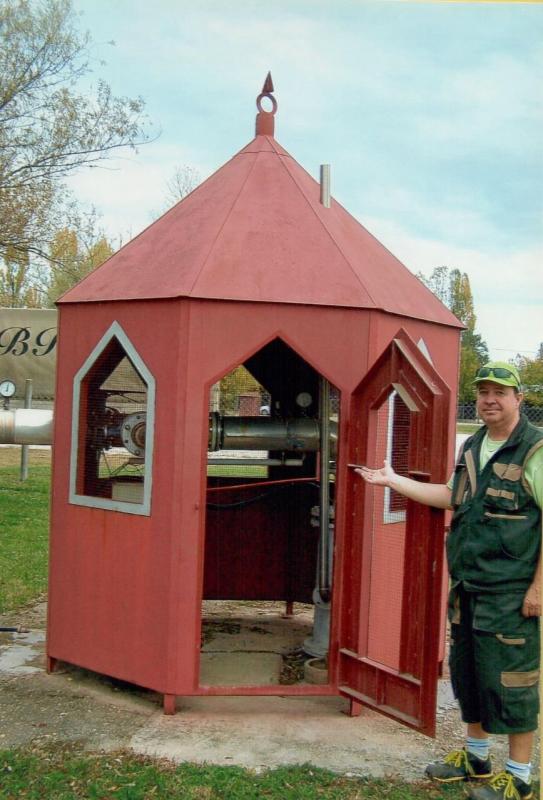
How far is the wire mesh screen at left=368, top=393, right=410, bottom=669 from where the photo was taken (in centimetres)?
502

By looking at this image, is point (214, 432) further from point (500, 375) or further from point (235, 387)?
point (235, 387)

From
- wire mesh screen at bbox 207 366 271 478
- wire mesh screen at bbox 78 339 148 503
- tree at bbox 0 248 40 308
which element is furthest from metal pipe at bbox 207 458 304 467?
tree at bbox 0 248 40 308

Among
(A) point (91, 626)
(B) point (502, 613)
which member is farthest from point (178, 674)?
(B) point (502, 613)

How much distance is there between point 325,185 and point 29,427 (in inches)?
115

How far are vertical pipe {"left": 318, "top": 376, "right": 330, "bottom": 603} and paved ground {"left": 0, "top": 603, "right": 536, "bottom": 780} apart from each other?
0.75 metres

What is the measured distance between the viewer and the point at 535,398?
17781 millimetres

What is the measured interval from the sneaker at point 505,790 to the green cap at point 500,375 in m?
1.81

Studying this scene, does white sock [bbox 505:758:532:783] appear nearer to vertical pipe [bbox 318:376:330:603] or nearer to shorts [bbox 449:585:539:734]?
shorts [bbox 449:585:539:734]

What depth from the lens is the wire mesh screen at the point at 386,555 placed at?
5.02 m

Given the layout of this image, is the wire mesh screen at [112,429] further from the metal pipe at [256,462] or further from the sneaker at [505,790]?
the sneaker at [505,790]

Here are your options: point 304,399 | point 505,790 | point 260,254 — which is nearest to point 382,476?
point 505,790

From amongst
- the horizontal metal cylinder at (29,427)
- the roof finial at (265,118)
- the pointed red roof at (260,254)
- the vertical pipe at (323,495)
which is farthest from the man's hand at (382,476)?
the horizontal metal cylinder at (29,427)

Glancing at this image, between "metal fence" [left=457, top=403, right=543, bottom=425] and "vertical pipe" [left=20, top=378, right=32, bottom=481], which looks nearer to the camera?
"metal fence" [left=457, top=403, right=543, bottom=425]

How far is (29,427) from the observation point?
6824 mm
